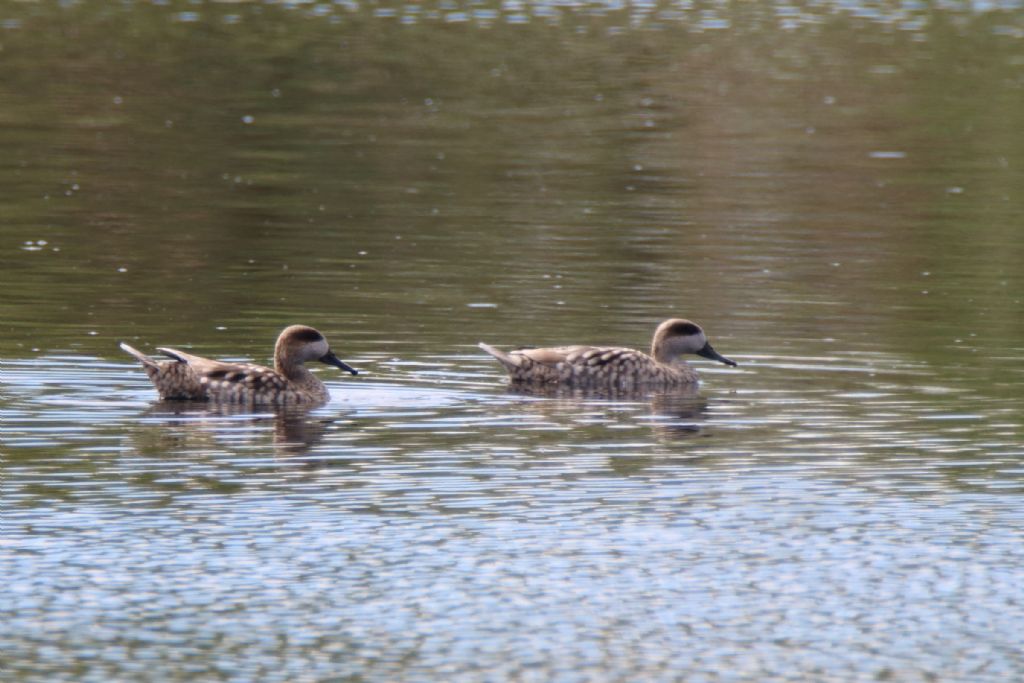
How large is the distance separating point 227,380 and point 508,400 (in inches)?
71.2

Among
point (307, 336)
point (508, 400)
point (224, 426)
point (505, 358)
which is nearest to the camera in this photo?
point (224, 426)

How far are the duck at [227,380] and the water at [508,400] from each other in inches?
9.1

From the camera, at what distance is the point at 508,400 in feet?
46.6

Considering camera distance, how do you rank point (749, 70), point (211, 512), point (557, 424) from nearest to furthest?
1. point (211, 512)
2. point (557, 424)
3. point (749, 70)

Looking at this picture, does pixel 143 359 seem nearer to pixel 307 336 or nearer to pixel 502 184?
pixel 307 336

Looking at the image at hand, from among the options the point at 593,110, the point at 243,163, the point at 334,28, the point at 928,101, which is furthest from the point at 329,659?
the point at 334,28

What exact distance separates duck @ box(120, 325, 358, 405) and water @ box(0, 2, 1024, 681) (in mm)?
232

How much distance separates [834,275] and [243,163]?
34.7ft

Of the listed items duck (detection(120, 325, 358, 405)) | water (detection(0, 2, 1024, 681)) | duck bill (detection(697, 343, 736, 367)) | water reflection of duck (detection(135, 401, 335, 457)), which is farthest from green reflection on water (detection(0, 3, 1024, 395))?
water reflection of duck (detection(135, 401, 335, 457))

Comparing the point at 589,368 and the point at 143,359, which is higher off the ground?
the point at 143,359

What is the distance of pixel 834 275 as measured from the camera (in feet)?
65.7

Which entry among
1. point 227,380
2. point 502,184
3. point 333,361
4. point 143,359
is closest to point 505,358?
point 333,361

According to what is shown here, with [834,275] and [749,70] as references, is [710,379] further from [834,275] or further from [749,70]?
[749,70]

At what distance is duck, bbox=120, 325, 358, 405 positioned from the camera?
45.1 feet
